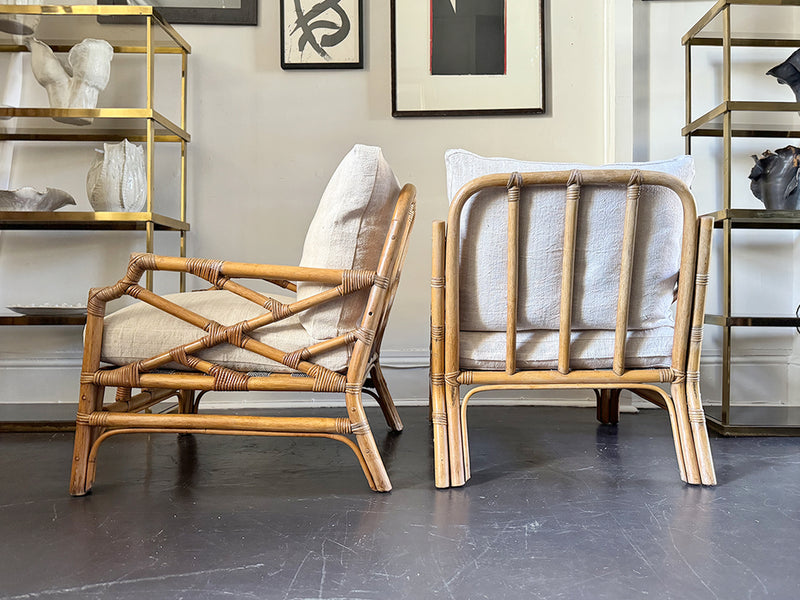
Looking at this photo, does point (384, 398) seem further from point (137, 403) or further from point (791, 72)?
point (791, 72)

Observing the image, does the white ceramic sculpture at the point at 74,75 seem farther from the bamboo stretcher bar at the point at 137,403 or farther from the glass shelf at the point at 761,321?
the glass shelf at the point at 761,321

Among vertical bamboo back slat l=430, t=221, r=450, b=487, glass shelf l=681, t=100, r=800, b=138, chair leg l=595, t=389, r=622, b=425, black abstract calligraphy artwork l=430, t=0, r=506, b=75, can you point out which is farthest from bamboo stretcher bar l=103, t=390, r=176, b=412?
glass shelf l=681, t=100, r=800, b=138

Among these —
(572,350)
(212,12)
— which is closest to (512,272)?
(572,350)

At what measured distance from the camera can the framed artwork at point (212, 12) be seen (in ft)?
8.80

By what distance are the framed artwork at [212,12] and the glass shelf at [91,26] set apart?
26 cm

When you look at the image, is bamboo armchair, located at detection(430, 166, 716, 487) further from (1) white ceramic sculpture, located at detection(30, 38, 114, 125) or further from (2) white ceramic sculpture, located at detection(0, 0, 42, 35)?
(2) white ceramic sculpture, located at detection(0, 0, 42, 35)

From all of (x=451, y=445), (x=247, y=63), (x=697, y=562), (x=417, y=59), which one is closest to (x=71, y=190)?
(x=247, y=63)

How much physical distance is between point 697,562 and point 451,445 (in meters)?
0.59

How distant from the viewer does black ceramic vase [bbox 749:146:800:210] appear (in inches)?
88.4

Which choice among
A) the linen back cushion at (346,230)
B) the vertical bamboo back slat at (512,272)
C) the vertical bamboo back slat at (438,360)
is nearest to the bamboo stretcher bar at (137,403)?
the linen back cushion at (346,230)

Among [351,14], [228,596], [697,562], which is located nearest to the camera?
[228,596]

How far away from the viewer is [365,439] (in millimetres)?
1412

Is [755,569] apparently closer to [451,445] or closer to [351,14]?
[451,445]

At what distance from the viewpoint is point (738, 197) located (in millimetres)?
2523
